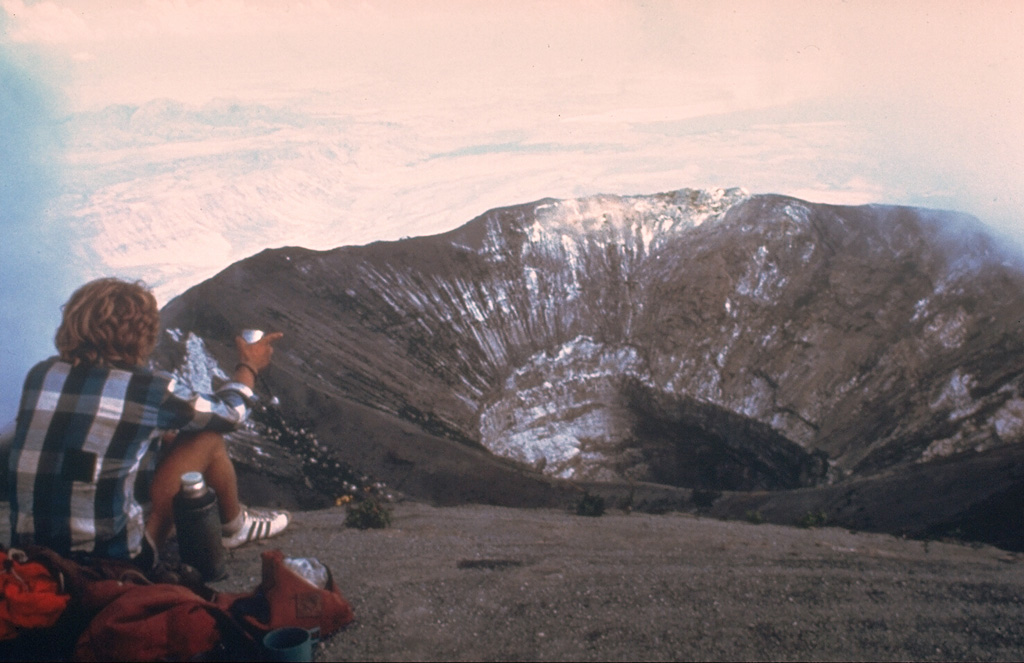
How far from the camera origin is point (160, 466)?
4809mm

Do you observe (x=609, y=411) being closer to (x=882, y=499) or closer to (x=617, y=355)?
(x=617, y=355)

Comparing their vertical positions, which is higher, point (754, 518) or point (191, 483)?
point (191, 483)

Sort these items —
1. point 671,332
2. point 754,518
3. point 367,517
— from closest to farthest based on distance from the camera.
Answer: point 367,517, point 754,518, point 671,332

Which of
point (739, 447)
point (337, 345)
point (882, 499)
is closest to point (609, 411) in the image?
point (739, 447)

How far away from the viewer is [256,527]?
610 centimetres

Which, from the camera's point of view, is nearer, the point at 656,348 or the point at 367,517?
the point at 367,517

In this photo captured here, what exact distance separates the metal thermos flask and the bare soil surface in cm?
22

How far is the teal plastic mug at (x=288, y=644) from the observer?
3840 millimetres

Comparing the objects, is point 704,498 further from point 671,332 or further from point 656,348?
point 671,332

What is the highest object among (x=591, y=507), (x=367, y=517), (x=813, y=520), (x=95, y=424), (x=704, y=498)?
(x=95, y=424)

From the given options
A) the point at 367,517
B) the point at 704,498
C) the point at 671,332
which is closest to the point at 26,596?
the point at 367,517

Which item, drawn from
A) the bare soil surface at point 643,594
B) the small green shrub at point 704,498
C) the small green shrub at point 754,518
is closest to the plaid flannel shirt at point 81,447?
the bare soil surface at point 643,594

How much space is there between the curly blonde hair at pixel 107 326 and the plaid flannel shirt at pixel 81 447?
11 centimetres

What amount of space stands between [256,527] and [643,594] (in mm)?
3297
